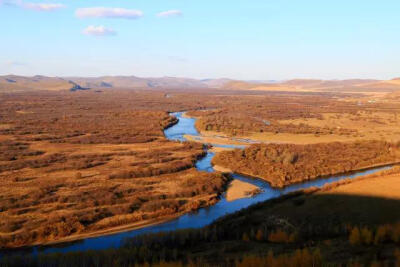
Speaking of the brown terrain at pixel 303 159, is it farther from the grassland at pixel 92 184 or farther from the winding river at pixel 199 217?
the grassland at pixel 92 184

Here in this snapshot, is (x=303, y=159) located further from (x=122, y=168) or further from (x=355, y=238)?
(x=355, y=238)

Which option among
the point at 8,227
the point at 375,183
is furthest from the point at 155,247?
the point at 375,183

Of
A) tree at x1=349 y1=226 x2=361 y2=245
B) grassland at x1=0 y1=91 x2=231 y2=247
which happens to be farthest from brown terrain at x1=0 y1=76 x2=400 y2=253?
tree at x1=349 y1=226 x2=361 y2=245

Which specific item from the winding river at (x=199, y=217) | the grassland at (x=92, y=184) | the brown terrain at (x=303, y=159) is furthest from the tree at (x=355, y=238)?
the brown terrain at (x=303, y=159)

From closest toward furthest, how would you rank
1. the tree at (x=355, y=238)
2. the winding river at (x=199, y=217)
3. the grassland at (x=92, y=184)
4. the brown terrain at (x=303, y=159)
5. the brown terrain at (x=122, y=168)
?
the tree at (x=355, y=238), the winding river at (x=199, y=217), the grassland at (x=92, y=184), the brown terrain at (x=122, y=168), the brown terrain at (x=303, y=159)

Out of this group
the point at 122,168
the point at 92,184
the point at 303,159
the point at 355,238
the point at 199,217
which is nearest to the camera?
the point at 355,238

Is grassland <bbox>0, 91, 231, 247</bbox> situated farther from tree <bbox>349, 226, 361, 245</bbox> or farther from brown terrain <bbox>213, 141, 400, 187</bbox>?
tree <bbox>349, 226, 361, 245</bbox>

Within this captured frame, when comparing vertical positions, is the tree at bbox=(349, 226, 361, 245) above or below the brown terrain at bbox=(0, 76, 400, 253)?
above

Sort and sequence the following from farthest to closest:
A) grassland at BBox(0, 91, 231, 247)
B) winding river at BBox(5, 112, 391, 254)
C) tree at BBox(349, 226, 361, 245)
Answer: grassland at BBox(0, 91, 231, 247) → winding river at BBox(5, 112, 391, 254) → tree at BBox(349, 226, 361, 245)

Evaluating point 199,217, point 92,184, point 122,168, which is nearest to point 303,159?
point 122,168

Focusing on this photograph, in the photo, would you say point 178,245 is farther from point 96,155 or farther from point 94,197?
point 96,155

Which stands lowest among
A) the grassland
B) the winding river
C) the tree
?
the winding river

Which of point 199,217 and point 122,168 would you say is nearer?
point 199,217
